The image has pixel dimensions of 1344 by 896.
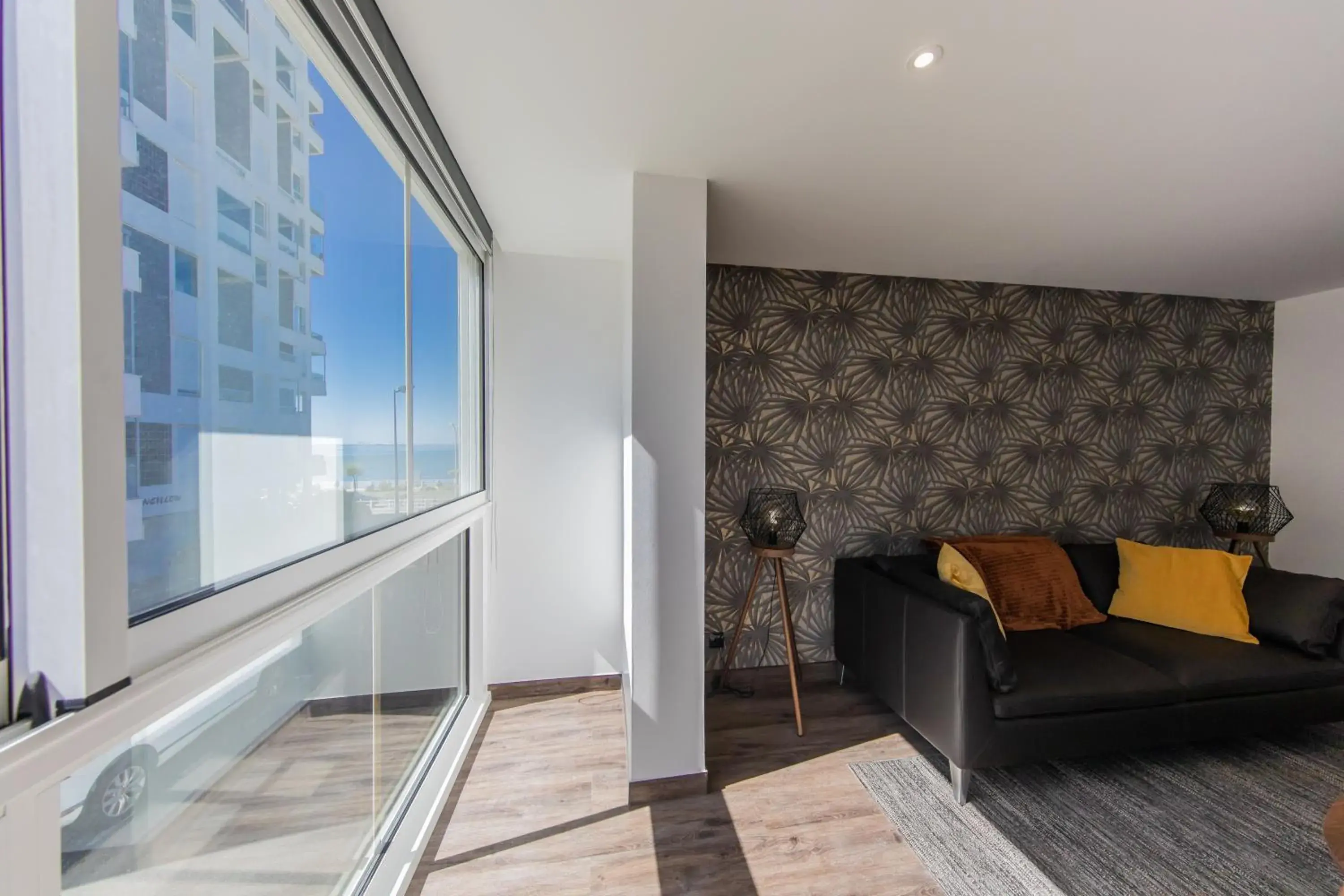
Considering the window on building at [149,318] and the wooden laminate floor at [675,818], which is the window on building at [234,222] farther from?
the wooden laminate floor at [675,818]

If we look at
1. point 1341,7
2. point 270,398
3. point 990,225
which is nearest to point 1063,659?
point 990,225

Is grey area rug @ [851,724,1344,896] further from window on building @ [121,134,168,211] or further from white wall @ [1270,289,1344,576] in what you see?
window on building @ [121,134,168,211]

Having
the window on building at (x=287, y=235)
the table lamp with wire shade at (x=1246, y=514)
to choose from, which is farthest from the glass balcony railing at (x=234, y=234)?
the table lamp with wire shade at (x=1246, y=514)

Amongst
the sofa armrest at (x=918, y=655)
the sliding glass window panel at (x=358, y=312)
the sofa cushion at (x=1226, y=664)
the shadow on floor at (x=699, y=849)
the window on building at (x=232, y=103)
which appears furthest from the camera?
the sofa cushion at (x=1226, y=664)

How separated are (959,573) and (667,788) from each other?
167 cm

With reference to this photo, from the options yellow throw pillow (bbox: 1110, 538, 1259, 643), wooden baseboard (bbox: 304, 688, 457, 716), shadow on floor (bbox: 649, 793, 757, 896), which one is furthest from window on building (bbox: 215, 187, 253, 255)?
yellow throw pillow (bbox: 1110, 538, 1259, 643)

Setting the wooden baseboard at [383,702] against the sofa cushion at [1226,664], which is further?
the sofa cushion at [1226,664]

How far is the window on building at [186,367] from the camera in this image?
2.53 ft

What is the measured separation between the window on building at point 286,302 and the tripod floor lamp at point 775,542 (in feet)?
6.69

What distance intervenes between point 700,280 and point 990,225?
1.55 m

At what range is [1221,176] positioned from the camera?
1957mm

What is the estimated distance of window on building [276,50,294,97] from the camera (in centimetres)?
104

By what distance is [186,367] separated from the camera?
79cm

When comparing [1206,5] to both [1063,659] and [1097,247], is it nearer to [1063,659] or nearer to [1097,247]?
[1097,247]
